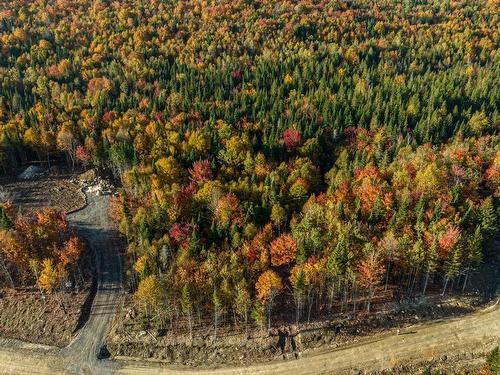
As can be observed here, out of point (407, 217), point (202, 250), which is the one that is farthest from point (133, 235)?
point (407, 217)

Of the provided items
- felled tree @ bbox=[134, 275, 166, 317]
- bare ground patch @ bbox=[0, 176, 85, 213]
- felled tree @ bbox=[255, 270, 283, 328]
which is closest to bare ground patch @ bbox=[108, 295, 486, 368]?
felled tree @ bbox=[255, 270, 283, 328]

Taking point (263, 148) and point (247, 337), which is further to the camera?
point (263, 148)

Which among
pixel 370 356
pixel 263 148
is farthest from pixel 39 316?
pixel 263 148

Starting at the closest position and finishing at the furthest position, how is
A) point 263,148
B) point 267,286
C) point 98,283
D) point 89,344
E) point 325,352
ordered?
point 267,286, point 325,352, point 89,344, point 98,283, point 263,148

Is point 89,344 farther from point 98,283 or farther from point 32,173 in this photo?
point 32,173

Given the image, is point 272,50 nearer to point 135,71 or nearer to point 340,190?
point 135,71

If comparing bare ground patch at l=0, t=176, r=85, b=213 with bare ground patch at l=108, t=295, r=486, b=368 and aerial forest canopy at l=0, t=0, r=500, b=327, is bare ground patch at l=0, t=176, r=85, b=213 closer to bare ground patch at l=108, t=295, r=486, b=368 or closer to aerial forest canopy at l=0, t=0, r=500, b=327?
aerial forest canopy at l=0, t=0, r=500, b=327
